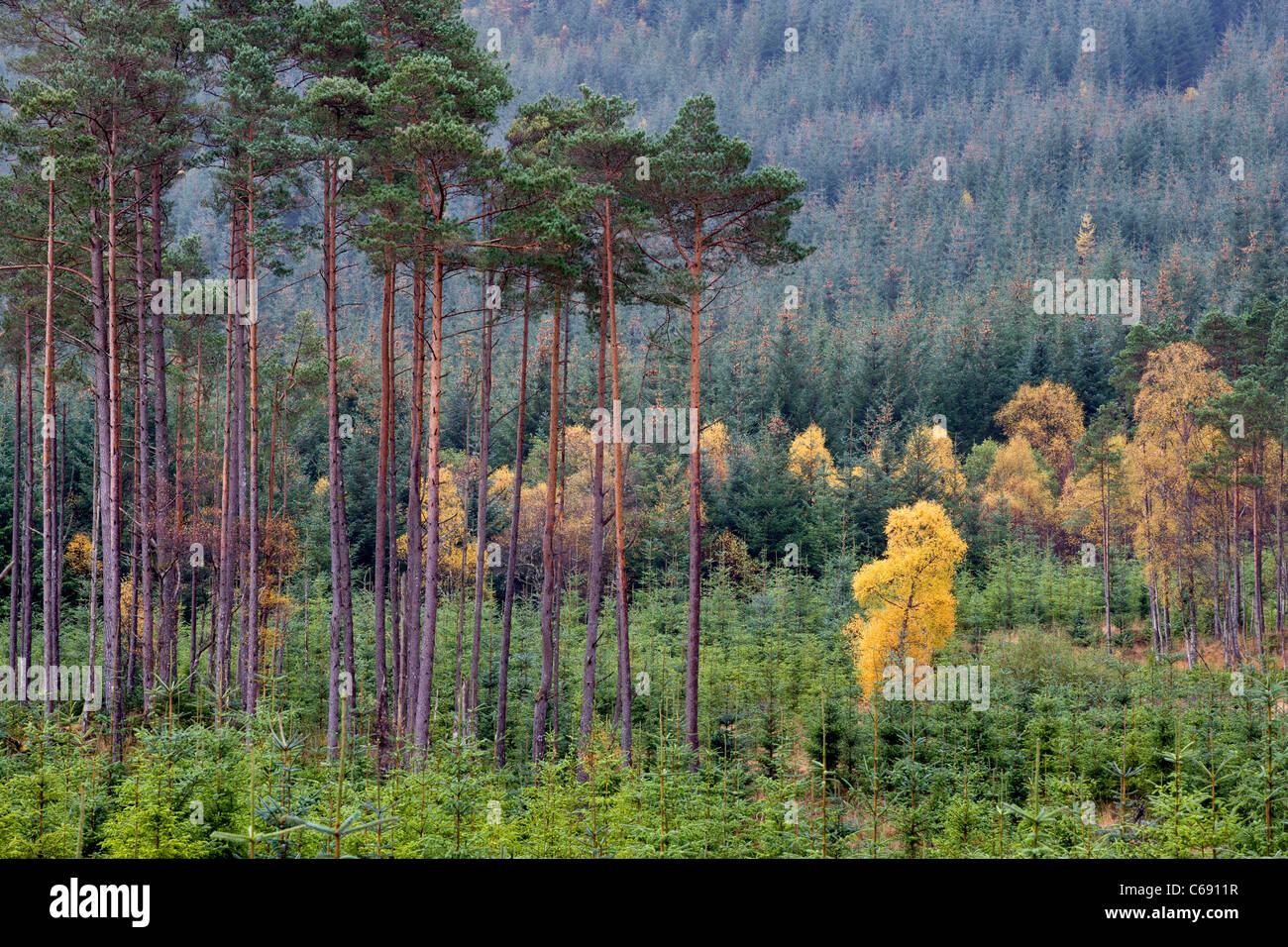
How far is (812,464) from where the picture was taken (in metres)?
45.0

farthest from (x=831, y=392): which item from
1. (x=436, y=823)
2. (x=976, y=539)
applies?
(x=436, y=823)

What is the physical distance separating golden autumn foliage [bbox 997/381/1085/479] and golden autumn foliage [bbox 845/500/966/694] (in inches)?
1317

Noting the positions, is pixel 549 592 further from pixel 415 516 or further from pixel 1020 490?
pixel 1020 490

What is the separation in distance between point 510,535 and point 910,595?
38.4 feet

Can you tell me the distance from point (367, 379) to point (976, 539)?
103 ft

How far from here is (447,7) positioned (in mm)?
14953

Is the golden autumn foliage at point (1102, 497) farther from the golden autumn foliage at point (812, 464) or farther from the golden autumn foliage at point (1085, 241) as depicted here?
the golden autumn foliage at point (1085, 241)

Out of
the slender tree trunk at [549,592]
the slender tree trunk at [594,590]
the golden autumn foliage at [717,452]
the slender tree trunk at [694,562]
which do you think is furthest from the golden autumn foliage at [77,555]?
the slender tree trunk at [694,562]

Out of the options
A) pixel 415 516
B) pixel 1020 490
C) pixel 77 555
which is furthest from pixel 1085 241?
pixel 415 516

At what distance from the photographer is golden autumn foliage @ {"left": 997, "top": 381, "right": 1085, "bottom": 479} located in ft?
184

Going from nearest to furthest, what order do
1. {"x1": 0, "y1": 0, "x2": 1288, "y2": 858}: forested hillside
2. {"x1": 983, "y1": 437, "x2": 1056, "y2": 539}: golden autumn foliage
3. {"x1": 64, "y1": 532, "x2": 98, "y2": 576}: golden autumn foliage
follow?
1. {"x1": 0, "y1": 0, "x2": 1288, "y2": 858}: forested hillside
2. {"x1": 64, "y1": 532, "x2": 98, "y2": 576}: golden autumn foliage
3. {"x1": 983, "y1": 437, "x2": 1056, "y2": 539}: golden autumn foliage

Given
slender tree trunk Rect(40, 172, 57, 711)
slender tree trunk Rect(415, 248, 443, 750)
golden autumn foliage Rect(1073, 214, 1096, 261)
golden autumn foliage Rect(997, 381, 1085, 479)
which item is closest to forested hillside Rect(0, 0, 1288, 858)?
slender tree trunk Rect(415, 248, 443, 750)

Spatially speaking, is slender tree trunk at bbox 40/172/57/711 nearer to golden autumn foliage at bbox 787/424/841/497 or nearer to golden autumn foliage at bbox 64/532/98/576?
golden autumn foliage at bbox 64/532/98/576
